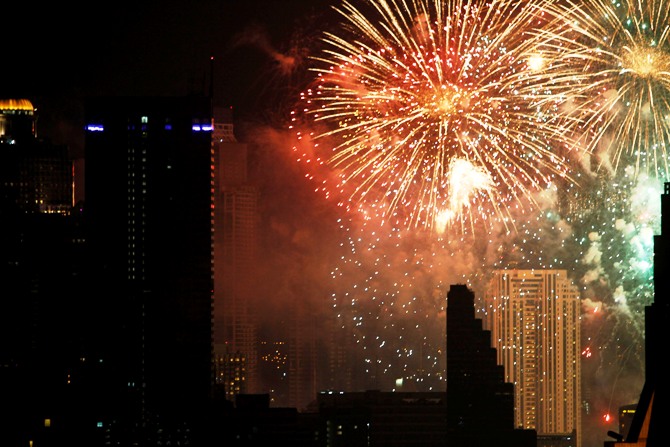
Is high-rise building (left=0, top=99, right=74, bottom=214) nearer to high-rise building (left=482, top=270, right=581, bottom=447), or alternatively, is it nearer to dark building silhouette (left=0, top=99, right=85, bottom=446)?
dark building silhouette (left=0, top=99, right=85, bottom=446)

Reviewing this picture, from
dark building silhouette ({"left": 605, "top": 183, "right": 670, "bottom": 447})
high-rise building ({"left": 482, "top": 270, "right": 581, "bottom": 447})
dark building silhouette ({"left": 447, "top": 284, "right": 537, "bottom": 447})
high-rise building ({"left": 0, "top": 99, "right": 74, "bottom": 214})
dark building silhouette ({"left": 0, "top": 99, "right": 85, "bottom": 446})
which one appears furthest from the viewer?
high-rise building ({"left": 0, "top": 99, "right": 74, "bottom": 214})

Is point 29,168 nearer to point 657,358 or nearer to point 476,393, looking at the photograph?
point 476,393

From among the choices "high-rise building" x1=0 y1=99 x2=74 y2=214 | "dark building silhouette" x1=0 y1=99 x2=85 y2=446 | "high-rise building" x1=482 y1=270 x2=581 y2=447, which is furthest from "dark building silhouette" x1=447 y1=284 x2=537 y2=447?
"high-rise building" x1=0 y1=99 x2=74 y2=214

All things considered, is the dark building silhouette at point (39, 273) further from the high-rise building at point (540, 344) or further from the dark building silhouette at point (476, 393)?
the high-rise building at point (540, 344)

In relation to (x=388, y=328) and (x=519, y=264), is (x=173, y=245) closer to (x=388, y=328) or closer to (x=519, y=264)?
(x=388, y=328)

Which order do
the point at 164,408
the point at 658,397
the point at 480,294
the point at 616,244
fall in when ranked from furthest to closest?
the point at 164,408 → the point at 480,294 → the point at 616,244 → the point at 658,397

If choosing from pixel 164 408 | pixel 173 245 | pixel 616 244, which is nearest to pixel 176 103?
pixel 173 245
